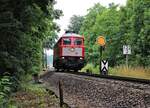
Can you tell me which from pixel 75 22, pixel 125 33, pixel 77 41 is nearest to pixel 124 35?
pixel 125 33

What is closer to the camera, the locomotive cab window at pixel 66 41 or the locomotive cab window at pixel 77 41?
the locomotive cab window at pixel 66 41

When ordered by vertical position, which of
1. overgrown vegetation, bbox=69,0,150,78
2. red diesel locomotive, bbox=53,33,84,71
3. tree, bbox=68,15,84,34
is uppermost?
tree, bbox=68,15,84,34

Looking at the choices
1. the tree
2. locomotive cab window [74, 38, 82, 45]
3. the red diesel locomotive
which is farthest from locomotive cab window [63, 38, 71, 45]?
the tree

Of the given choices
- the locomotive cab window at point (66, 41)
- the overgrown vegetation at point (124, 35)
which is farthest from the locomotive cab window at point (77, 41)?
the overgrown vegetation at point (124, 35)

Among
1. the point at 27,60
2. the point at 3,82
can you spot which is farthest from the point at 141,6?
the point at 3,82

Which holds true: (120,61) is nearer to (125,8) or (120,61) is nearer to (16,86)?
(125,8)

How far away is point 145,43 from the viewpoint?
5769 centimetres

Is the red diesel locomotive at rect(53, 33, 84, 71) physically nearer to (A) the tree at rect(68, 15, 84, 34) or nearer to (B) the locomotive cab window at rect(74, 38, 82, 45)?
(B) the locomotive cab window at rect(74, 38, 82, 45)

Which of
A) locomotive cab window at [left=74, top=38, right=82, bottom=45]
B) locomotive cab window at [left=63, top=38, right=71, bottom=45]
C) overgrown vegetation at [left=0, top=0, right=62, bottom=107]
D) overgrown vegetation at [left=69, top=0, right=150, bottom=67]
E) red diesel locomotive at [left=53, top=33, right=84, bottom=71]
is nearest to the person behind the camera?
overgrown vegetation at [left=0, top=0, right=62, bottom=107]

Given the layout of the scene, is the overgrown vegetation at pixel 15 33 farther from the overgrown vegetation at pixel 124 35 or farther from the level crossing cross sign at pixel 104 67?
the overgrown vegetation at pixel 124 35

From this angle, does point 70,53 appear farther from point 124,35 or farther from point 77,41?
point 124,35

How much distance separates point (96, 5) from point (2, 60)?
9874cm

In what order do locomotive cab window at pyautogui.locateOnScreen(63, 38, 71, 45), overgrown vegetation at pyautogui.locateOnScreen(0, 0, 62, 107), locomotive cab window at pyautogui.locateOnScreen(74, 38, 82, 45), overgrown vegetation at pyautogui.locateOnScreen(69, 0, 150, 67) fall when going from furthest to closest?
overgrown vegetation at pyautogui.locateOnScreen(69, 0, 150, 67)
locomotive cab window at pyautogui.locateOnScreen(74, 38, 82, 45)
locomotive cab window at pyautogui.locateOnScreen(63, 38, 71, 45)
overgrown vegetation at pyautogui.locateOnScreen(0, 0, 62, 107)

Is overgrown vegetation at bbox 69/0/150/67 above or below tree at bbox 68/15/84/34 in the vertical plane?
below
